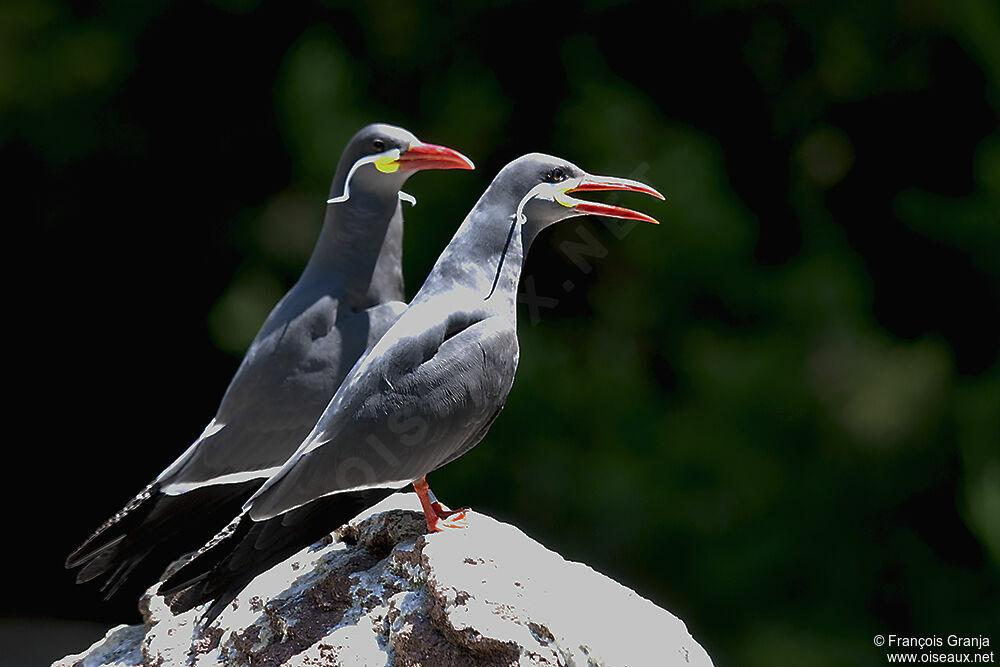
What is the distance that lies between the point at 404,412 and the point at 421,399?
0.05 m

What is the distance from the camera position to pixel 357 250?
116 inches

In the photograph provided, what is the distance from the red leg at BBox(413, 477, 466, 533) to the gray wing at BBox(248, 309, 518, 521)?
48 mm

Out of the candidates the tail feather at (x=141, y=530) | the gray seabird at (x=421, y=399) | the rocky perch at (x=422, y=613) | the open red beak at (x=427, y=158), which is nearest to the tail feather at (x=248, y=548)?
the gray seabird at (x=421, y=399)

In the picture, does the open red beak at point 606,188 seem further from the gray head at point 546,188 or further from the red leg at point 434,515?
the red leg at point 434,515

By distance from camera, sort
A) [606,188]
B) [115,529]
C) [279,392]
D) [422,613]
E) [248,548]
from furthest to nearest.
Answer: [279,392]
[115,529]
[606,188]
[248,548]
[422,613]

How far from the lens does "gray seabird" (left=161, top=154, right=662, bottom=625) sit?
225 centimetres

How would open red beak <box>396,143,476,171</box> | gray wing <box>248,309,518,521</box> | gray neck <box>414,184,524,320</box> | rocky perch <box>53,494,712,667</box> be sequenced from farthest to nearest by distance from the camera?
open red beak <box>396,143,476,171</box>
gray neck <box>414,184,524,320</box>
gray wing <box>248,309,518,521</box>
rocky perch <box>53,494,712,667</box>

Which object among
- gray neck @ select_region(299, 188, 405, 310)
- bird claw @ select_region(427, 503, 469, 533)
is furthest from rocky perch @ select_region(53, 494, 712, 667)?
gray neck @ select_region(299, 188, 405, 310)

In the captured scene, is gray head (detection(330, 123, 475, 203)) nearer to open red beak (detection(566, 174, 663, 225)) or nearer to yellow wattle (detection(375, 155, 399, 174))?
yellow wattle (detection(375, 155, 399, 174))

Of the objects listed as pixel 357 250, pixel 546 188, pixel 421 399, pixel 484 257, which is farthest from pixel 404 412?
pixel 357 250

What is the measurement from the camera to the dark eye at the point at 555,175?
246 centimetres

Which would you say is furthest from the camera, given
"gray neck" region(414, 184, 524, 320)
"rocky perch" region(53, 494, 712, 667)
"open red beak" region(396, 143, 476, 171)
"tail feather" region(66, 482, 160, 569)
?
"open red beak" region(396, 143, 476, 171)

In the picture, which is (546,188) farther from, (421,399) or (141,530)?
(141,530)

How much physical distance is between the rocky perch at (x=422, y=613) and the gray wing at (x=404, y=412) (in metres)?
0.18
